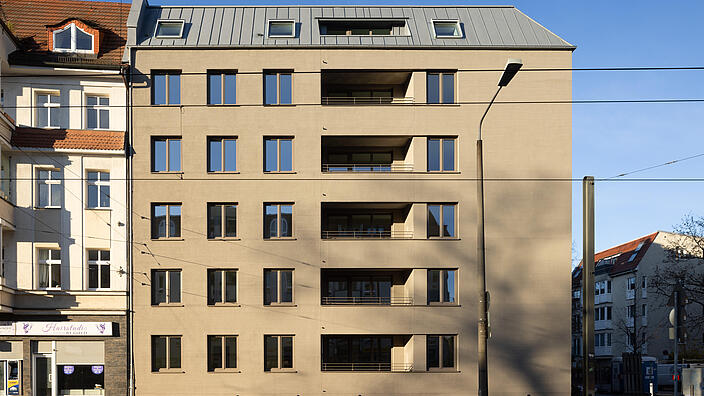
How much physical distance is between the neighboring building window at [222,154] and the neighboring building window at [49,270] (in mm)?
7499

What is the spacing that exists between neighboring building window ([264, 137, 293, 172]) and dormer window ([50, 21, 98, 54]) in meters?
8.75

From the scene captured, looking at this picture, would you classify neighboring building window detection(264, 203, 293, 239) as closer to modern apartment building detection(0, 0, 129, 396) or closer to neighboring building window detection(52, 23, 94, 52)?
modern apartment building detection(0, 0, 129, 396)

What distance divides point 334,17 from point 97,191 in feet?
43.3

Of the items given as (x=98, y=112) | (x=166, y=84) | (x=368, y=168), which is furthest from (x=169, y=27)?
(x=368, y=168)

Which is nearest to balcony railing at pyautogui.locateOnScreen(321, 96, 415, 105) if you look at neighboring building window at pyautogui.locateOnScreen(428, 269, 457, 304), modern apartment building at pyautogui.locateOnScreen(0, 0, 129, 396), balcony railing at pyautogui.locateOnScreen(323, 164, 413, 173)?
balcony railing at pyautogui.locateOnScreen(323, 164, 413, 173)

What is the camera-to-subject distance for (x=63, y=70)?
30578 mm

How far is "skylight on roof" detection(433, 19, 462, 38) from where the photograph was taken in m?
32.6

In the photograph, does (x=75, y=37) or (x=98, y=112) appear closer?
(x=98, y=112)

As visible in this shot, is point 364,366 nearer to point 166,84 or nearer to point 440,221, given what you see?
point 440,221

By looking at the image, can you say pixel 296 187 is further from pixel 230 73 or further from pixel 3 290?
pixel 3 290

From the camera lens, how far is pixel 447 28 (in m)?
33.1

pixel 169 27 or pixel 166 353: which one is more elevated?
pixel 169 27

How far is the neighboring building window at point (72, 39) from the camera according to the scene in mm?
31469

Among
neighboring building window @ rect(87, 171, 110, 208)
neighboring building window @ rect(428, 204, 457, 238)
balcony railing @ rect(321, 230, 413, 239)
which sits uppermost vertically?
neighboring building window @ rect(87, 171, 110, 208)
